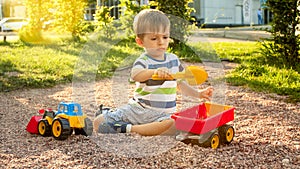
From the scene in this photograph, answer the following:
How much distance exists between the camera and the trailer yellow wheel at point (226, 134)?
3.30 meters

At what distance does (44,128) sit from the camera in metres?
3.59

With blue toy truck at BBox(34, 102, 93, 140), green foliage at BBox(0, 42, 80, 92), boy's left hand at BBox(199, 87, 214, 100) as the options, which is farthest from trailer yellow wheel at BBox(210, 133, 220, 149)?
green foliage at BBox(0, 42, 80, 92)

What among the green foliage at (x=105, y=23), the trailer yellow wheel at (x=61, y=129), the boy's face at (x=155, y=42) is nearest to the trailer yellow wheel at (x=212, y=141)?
the boy's face at (x=155, y=42)

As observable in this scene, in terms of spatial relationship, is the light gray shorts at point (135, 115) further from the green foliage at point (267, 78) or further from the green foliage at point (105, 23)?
the green foliage at point (105, 23)

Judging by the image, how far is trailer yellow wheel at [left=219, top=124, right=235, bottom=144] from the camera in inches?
130

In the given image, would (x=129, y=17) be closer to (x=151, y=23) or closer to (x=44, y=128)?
(x=151, y=23)

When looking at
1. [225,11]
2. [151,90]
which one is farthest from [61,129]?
[225,11]

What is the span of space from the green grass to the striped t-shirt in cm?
207

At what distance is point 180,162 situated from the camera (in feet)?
9.50

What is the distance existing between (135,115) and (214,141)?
796 millimetres

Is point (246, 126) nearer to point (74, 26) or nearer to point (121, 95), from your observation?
point (121, 95)

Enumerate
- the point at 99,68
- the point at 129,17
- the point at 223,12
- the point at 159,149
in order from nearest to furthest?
the point at 159,149 < the point at 99,68 < the point at 129,17 < the point at 223,12

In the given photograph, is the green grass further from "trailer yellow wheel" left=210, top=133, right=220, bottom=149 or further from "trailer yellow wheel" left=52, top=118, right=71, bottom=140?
"trailer yellow wheel" left=52, top=118, right=71, bottom=140

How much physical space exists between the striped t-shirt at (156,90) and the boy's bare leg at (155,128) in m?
0.19
